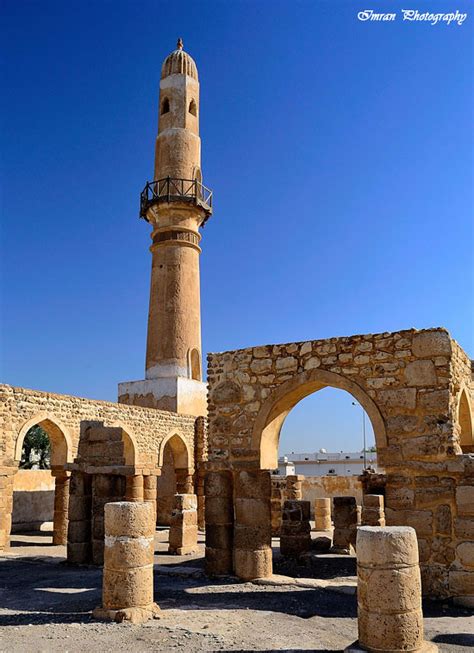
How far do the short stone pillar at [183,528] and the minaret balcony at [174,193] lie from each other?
12.5m

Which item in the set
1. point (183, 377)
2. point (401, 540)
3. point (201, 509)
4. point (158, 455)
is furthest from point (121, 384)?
point (401, 540)

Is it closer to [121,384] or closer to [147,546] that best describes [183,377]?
[121,384]

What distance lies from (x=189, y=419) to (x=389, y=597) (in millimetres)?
16522

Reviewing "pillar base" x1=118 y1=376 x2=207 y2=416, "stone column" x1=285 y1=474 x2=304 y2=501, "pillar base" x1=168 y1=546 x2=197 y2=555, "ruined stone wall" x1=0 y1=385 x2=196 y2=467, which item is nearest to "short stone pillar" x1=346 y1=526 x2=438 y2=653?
"ruined stone wall" x1=0 y1=385 x2=196 y2=467

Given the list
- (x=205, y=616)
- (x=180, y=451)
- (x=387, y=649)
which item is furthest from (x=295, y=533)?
(x=180, y=451)

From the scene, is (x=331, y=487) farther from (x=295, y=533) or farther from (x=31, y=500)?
(x=295, y=533)

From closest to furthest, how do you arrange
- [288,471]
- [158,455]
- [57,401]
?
[57,401]
[158,455]
[288,471]

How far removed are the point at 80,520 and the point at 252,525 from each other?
4084 mm

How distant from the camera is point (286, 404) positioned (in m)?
9.80

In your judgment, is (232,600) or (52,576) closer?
(232,600)

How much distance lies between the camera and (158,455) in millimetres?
19734

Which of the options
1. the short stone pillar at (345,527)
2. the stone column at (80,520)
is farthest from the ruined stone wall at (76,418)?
the short stone pillar at (345,527)

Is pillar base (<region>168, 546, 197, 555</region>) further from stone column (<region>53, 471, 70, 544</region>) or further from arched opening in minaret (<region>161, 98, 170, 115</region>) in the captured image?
arched opening in minaret (<region>161, 98, 170, 115</region>)

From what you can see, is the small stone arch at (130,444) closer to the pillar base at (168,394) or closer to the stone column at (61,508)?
the stone column at (61,508)
